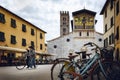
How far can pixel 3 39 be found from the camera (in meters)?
34.5

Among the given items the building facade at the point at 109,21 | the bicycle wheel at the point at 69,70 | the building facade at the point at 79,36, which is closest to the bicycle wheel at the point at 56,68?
the bicycle wheel at the point at 69,70

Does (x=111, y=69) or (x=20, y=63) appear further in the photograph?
(x=20, y=63)

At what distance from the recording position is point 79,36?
61594mm

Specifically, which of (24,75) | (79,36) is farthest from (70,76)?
(79,36)

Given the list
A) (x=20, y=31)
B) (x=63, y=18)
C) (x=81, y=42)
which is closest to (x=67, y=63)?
(x=20, y=31)

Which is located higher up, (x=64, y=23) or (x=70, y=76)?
(x=64, y=23)

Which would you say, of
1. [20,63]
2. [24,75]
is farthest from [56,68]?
[20,63]

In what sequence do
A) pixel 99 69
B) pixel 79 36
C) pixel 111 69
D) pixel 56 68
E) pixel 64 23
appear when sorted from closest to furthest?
1. pixel 111 69
2. pixel 99 69
3. pixel 56 68
4. pixel 79 36
5. pixel 64 23

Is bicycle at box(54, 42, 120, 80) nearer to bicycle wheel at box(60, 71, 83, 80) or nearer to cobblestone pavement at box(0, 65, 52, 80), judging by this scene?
bicycle wheel at box(60, 71, 83, 80)

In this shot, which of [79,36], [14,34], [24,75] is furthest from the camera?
[79,36]

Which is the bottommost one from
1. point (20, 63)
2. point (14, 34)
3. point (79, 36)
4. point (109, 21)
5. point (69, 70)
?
point (20, 63)

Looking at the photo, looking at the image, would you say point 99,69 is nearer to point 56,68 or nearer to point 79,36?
point 56,68

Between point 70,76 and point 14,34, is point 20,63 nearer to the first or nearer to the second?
point 14,34

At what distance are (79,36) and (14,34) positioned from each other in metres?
25.3
